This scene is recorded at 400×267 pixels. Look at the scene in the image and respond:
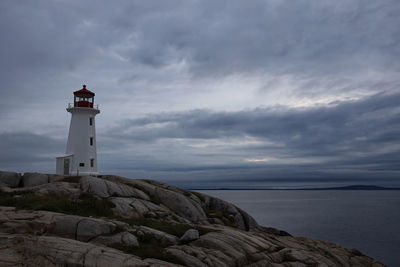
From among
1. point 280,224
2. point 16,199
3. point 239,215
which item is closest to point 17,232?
point 16,199

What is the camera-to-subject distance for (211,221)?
35375 millimetres

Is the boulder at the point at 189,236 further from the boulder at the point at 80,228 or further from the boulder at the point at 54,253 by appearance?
the boulder at the point at 54,253

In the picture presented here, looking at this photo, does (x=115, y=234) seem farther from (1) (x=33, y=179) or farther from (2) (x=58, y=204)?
(1) (x=33, y=179)

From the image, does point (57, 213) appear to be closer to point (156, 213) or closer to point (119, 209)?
point (119, 209)

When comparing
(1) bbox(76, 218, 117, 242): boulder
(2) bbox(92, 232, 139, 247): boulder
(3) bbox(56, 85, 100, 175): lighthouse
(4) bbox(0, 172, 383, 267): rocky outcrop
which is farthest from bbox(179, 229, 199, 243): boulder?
(3) bbox(56, 85, 100, 175): lighthouse

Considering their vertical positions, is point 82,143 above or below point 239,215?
above

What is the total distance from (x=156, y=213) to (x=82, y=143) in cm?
2113

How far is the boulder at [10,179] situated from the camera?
34750 mm

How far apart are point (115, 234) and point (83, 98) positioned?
31378 mm

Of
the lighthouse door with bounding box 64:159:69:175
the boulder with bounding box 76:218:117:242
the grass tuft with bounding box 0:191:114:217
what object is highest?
the lighthouse door with bounding box 64:159:69:175

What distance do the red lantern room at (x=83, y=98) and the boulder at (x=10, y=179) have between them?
1374cm

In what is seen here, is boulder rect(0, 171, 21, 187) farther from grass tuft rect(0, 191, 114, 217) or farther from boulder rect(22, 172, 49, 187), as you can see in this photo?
grass tuft rect(0, 191, 114, 217)

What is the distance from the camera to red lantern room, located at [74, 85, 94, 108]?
46281 mm

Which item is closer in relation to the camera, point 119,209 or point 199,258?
point 199,258
